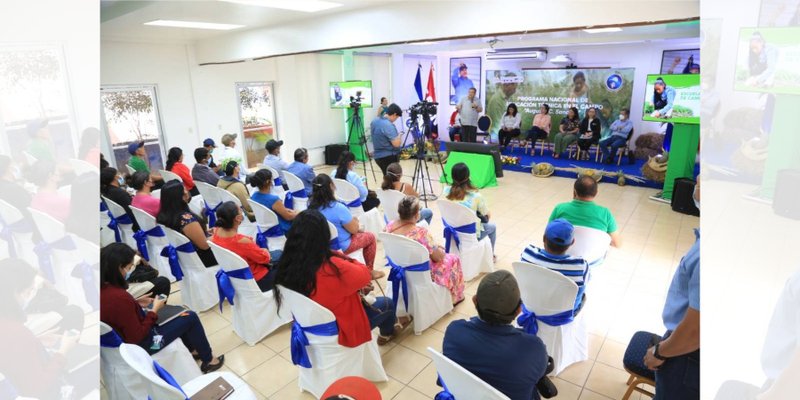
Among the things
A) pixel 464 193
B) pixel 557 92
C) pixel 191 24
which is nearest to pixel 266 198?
pixel 464 193

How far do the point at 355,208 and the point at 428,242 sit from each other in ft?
5.99

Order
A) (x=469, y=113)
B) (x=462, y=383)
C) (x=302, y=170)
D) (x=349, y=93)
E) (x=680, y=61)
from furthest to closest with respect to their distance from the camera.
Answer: (x=469, y=113), (x=349, y=93), (x=680, y=61), (x=302, y=170), (x=462, y=383)

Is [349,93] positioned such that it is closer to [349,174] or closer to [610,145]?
[349,174]

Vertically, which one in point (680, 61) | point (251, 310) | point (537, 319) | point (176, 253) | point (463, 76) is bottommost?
point (251, 310)

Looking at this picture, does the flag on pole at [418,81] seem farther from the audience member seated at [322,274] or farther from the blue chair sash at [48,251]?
the blue chair sash at [48,251]

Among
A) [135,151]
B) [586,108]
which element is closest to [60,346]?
[135,151]

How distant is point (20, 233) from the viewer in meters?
0.82

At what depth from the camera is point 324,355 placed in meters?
2.34

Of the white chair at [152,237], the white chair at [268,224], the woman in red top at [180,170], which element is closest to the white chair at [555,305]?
the white chair at [268,224]

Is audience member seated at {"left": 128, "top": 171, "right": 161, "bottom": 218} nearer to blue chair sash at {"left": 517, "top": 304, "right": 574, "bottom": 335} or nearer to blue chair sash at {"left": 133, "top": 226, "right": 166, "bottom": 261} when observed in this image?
blue chair sash at {"left": 133, "top": 226, "right": 166, "bottom": 261}

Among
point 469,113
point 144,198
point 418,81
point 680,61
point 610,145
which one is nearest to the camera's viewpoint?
point 144,198

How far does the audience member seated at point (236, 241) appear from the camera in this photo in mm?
2764

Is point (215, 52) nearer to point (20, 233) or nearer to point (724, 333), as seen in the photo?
point (20, 233)

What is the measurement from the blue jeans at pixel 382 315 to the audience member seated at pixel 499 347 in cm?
103
